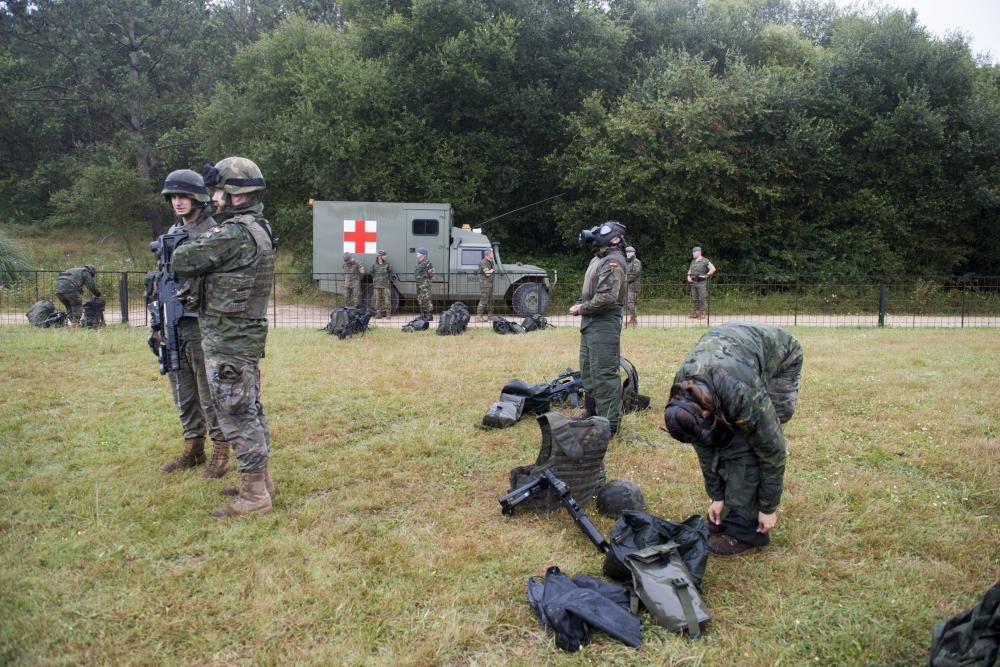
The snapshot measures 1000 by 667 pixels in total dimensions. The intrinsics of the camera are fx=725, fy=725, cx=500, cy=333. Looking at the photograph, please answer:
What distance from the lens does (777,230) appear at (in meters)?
22.3

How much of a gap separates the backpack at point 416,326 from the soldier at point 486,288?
7.72 feet

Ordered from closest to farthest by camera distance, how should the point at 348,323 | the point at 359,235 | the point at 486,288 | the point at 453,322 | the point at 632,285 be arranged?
the point at 348,323
the point at 453,322
the point at 632,285
the point at 486,288
the point at 359,235

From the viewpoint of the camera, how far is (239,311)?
14.7 ft

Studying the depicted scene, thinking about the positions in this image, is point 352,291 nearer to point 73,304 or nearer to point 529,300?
point 529,300

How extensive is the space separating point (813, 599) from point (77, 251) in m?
31.3

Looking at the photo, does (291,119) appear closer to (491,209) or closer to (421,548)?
(491,209)

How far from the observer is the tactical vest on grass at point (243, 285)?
14.6ft

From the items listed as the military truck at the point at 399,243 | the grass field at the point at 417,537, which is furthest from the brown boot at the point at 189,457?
the military truck at the point at 399,243

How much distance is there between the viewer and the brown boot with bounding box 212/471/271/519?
14.9 ft

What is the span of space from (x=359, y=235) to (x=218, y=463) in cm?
1264

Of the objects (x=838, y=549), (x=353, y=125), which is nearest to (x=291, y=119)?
(x=353, y=125)

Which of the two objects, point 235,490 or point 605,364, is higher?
point 605,364

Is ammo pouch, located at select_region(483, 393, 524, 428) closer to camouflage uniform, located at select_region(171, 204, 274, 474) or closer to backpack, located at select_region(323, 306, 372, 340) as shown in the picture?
camouflage uniform, located at select_region(171, 204, 274, 474)

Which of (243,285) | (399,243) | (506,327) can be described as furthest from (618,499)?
(399,243)
